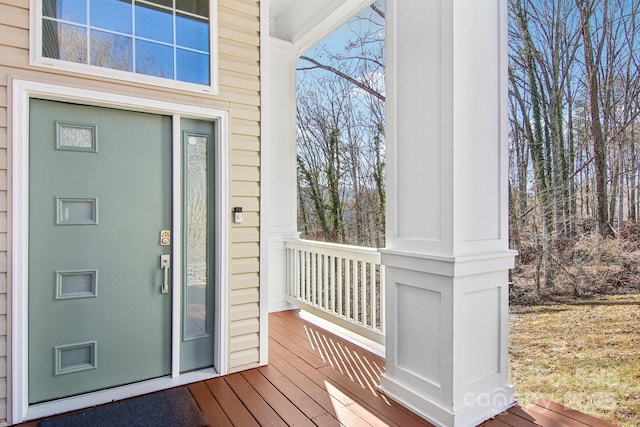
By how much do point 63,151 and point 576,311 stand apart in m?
3.61

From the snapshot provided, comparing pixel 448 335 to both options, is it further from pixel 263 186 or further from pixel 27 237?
pixel 27 237

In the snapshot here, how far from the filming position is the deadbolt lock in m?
2.91

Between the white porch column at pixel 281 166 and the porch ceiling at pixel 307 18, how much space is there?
20cm

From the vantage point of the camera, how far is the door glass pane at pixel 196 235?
118 inches

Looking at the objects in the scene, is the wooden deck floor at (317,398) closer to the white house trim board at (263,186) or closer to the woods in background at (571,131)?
the white house trim board at (263,186)

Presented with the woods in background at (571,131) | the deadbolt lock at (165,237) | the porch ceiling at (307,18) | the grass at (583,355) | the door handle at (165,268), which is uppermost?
the porch ceiling at (307,18)

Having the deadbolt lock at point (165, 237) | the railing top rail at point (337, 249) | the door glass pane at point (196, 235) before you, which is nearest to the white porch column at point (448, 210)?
the railing top rail at point (337, 249)

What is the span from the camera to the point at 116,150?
2.76m

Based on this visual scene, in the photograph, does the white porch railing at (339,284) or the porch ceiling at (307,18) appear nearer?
the white porch railing at (339,284)

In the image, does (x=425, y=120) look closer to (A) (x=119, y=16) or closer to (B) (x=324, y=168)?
(A) (x=119, y=16)

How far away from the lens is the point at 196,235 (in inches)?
120

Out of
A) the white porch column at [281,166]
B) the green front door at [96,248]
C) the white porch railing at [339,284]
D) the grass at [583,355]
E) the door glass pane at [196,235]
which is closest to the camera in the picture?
the grass at [583,355]

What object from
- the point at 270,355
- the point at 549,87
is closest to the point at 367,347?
the point at 270,355

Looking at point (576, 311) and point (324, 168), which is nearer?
point (576, 311)
